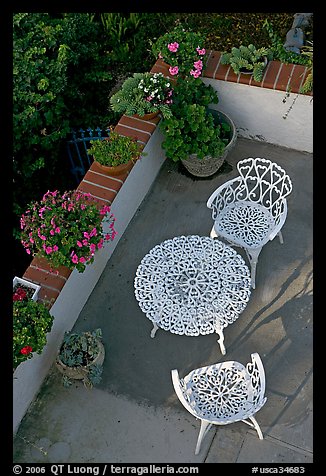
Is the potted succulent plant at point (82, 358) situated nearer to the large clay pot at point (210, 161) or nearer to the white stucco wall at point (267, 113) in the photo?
the large clay pot at point (210, 161)

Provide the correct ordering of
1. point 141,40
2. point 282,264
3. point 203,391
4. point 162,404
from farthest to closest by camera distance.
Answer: point 141,40 → point 282,264 → point 162,404 → point 203,391

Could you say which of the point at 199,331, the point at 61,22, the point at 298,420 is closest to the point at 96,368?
the point at 199,331

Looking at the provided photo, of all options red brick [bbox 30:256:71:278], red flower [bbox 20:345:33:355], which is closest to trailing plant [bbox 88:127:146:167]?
red brick [bbox 30:256:71:278]

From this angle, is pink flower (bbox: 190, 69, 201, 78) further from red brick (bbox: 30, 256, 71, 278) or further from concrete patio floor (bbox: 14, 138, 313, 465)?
red brick (bbox: 30, 256, 71, 278)

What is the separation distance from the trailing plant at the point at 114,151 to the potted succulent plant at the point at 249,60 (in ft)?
4.26

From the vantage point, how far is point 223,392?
4.82 meters

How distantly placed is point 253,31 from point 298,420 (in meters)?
4.25

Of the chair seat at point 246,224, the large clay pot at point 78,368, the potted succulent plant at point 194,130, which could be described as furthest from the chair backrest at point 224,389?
the potted succulent plant at point 194,130

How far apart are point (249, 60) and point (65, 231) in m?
2.53

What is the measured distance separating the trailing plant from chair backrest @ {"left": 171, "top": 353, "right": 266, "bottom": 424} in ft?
6.16

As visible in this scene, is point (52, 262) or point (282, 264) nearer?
point (52, 262)

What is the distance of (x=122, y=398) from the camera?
5250mm

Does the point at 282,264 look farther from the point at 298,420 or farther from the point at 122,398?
the point at 122,398

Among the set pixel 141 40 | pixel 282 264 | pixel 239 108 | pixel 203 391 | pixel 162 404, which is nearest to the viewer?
pixel 203 391
